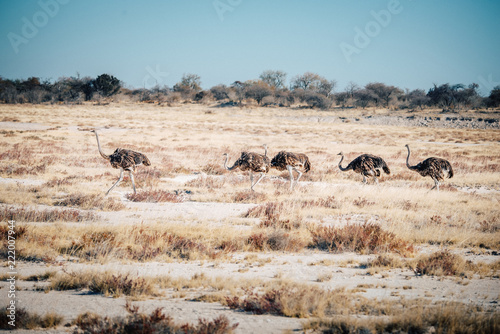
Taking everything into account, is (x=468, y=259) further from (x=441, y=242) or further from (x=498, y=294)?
(x=498, y=294)

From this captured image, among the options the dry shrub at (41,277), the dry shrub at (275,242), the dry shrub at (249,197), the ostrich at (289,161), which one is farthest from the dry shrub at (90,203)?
the ostrich at (289,161)

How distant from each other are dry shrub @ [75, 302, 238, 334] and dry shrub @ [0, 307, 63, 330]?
26 centimetres

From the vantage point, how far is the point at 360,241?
7.79 m

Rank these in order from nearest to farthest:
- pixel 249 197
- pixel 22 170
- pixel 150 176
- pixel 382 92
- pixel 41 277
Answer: pixel 41 277 → pixel 249 197 → pixel 22 170 → pixel 150 176 → pixel 382 92

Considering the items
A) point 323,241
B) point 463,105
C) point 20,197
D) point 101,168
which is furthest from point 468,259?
point 463,105

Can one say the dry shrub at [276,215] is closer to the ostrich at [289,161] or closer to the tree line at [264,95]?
the ostrich at [289,161]

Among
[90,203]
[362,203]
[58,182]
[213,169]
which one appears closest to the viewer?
[90,203]

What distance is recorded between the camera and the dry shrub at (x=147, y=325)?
4070 millimetres

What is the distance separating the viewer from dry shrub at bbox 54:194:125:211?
10.3m

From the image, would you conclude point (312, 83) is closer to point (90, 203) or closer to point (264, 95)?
point (264, 95)

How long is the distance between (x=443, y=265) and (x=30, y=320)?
655cm

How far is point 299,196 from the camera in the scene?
1267 centimetres

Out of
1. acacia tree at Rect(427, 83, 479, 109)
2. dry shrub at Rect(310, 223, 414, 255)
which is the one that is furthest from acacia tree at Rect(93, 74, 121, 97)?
dry shrub at Rect(310, 223, 414, 255)

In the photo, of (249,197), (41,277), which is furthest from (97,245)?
(249,197)
